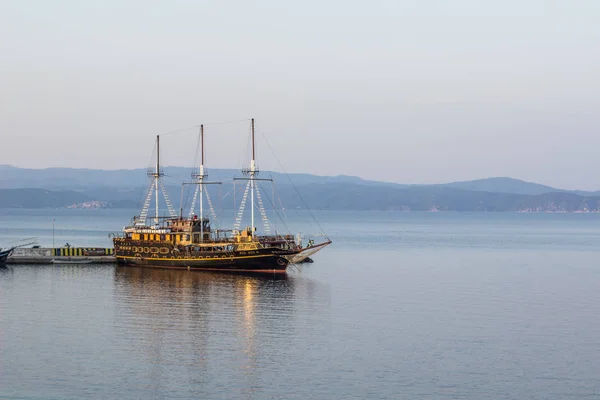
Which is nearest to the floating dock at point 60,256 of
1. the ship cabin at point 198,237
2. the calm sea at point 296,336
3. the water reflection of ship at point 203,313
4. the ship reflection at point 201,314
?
the ship cabin at point 198,237

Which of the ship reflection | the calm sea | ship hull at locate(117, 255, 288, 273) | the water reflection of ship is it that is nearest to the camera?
the calm sea

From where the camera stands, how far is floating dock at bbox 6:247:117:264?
10469 centimetres

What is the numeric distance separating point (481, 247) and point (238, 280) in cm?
8132

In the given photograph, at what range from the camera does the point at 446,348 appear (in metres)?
49.3

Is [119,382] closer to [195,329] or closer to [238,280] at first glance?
[195,329]

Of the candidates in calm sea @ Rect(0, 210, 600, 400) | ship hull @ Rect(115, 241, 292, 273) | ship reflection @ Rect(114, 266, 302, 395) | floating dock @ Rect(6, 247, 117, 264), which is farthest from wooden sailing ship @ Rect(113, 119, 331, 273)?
floating dock @ Rect(6, 247, 117, 264)

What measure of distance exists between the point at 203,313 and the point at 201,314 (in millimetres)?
538

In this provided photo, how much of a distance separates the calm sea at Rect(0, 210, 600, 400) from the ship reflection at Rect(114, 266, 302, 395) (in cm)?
15

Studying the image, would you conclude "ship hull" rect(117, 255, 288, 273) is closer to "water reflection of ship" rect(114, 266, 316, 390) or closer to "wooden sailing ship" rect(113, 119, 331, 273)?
"wooden sailing ship" rect(113, 119, 331, 273)

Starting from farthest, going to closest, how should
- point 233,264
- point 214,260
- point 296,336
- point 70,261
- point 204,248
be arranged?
point 70,261
point 204,248
point 214,260
point 233,264
point 296,336

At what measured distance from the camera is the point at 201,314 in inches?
2408

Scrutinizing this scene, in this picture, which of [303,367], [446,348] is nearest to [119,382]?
Answer: [303,367]

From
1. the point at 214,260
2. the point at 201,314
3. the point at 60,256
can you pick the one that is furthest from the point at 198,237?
the point at 201,314

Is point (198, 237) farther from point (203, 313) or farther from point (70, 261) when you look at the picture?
point (203, 313)
